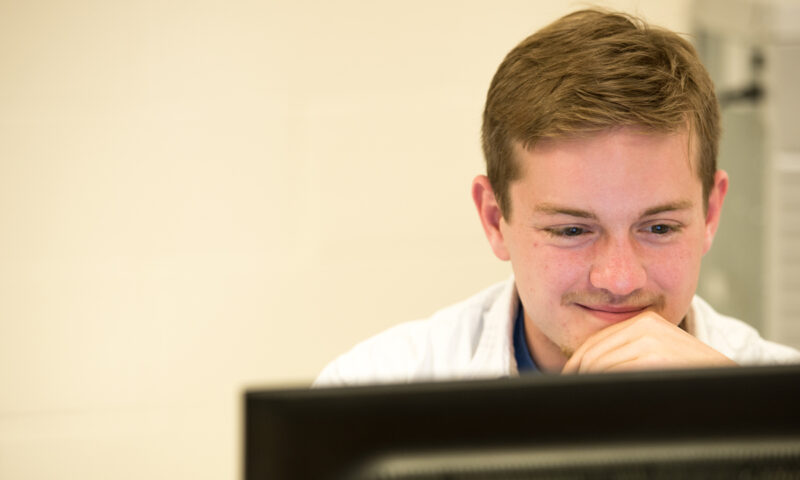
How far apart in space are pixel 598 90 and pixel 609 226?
0.60 feet

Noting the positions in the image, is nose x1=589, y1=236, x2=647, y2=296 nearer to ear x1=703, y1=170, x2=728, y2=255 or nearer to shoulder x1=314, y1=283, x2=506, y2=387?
ear x1=703, y1=170, x2=728, y2=255

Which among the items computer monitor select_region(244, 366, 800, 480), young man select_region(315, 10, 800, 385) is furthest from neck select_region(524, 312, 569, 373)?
computer monitor select_region(244, 366, 800, 480)

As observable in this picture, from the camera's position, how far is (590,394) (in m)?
0.37

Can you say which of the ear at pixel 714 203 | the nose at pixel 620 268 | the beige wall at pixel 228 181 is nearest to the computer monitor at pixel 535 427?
the nose at pixel 620 268

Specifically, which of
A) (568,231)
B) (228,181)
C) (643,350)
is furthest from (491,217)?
(228,181)

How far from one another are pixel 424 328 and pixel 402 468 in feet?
3.03

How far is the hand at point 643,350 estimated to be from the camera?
0.74 m

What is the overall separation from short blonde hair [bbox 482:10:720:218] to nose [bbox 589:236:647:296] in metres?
0.16

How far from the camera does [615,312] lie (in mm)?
968

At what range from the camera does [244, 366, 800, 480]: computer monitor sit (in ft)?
1.17

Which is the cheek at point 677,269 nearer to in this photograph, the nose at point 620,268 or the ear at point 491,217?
the nose at point 620,268

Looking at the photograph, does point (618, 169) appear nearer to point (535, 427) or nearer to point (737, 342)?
point (737, 342)

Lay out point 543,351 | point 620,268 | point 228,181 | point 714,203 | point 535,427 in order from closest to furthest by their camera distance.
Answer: point 535,427 → point 620,268 → point 714,203 → point 543,351 → point 228,181

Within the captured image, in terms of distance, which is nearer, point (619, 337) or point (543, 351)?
point (619, 337)
